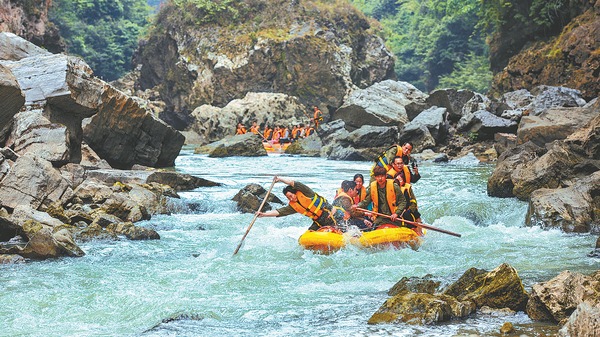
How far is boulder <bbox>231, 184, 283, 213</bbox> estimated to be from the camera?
12750 millimetres

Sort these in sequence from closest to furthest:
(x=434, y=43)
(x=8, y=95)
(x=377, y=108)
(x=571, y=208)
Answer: (x=8, y=95)
(x=571, y=208)
(x=377, y=108)
(x=434, y=43)

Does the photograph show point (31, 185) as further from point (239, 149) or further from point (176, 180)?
point (239, 149)

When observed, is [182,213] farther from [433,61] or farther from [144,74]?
[433,61]

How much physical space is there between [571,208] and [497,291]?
16.1 feet

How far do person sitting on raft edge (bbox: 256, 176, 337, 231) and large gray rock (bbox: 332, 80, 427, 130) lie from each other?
16256 millimetres

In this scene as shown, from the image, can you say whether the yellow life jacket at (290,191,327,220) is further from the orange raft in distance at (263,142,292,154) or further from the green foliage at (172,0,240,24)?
the green foliage at (172,0,240,24)

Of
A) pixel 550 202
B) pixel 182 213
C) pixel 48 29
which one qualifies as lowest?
pixel 182 213

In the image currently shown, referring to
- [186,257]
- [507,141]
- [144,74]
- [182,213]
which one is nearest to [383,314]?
[186,257]

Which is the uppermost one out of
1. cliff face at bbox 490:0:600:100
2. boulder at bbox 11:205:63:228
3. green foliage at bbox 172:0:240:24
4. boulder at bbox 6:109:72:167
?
green foliage at bbox 172:0:240:24

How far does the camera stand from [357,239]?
9.02 meters

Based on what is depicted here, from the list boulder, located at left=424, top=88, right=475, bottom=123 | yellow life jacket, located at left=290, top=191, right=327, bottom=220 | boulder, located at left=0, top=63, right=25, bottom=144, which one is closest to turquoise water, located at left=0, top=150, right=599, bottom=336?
yellow life jacket, located at left=290, top=191, right=327, bottom=220

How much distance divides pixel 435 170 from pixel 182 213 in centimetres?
805

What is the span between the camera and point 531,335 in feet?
16.8

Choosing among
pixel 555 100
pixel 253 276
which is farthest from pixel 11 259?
pixel 555 100
